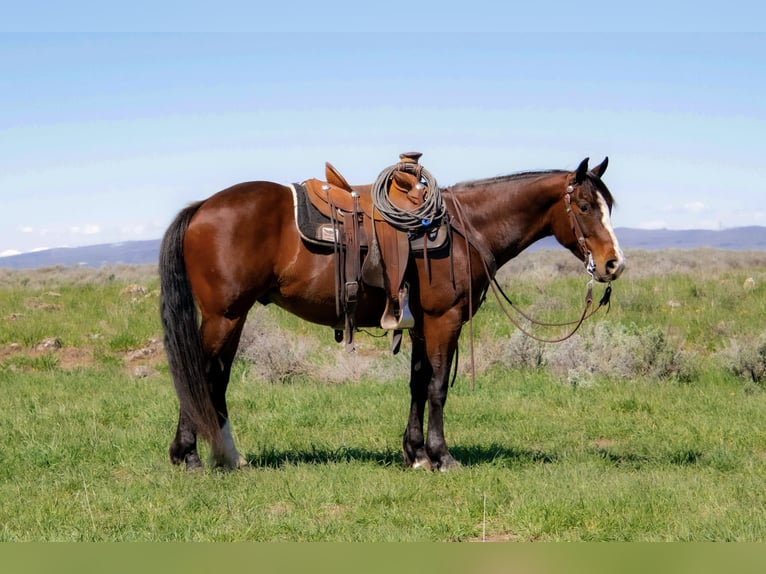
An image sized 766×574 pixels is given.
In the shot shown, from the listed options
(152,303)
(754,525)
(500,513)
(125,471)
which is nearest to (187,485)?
(125,471)

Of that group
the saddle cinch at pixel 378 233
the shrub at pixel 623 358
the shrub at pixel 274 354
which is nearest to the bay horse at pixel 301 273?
the saddle cinch at pixel 378 233

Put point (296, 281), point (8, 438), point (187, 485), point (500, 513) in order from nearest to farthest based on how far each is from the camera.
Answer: point (500, 513)
point (187, 485)
point (296, 281)
point (8, 438)

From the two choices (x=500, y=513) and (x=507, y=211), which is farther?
(x=507, y=211)

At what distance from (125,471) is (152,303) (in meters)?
10.9

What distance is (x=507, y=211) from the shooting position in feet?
Result: 23.9

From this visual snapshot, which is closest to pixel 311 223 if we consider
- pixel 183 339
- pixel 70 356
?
pixel 183 339

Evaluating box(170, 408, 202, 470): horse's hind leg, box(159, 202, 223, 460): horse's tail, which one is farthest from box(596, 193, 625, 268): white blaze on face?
box(170, 408, 202, 470): horse's hind leg

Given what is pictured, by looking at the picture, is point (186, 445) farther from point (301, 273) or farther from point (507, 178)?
point (507, 178)

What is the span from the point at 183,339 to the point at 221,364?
1.36 feet

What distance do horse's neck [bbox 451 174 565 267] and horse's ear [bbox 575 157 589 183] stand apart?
0.82 ft

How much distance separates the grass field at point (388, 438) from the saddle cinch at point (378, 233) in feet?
4.29

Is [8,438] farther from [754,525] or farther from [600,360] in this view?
[600,360]

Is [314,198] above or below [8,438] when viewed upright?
above

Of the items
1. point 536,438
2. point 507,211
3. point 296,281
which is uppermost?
point 507,211
